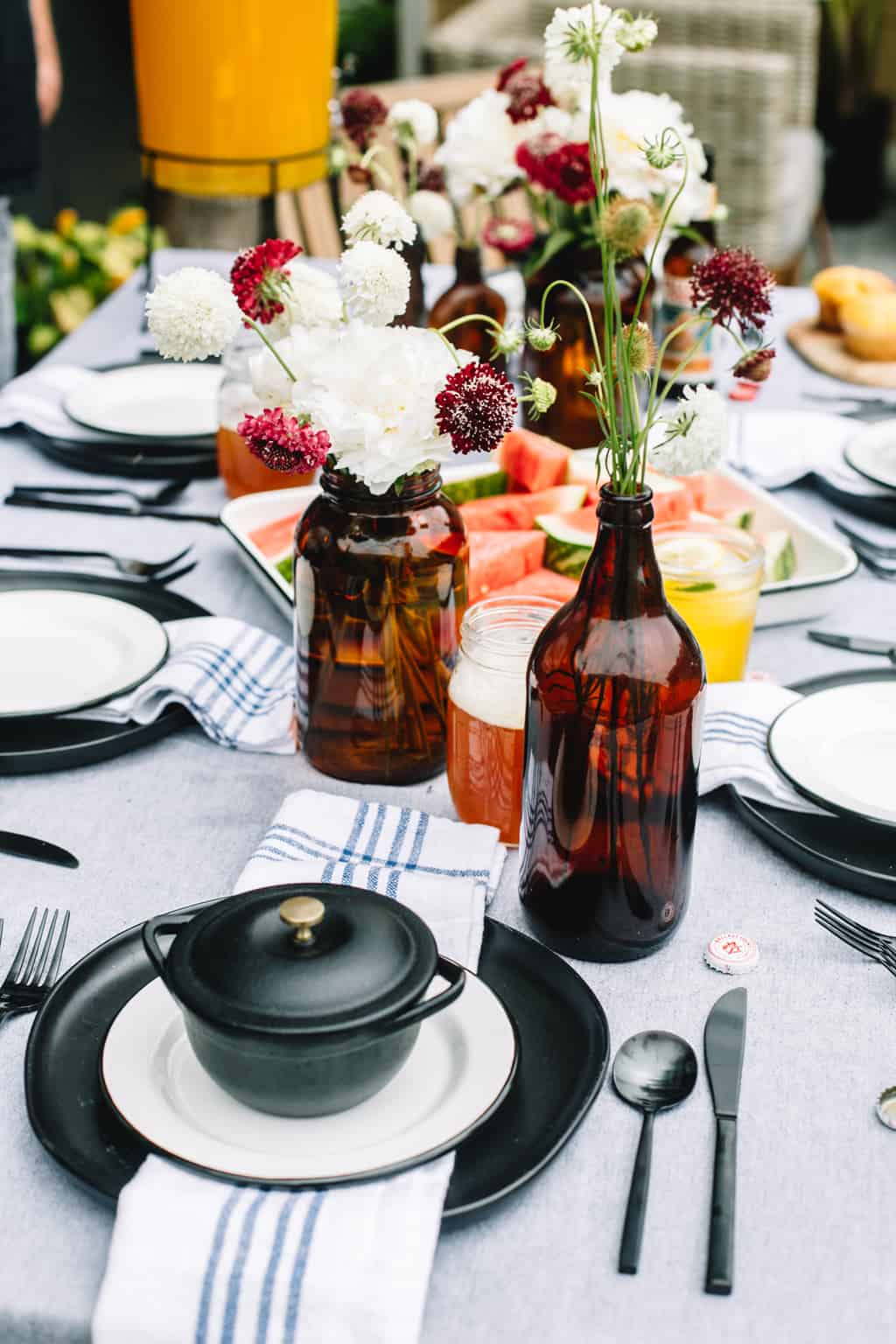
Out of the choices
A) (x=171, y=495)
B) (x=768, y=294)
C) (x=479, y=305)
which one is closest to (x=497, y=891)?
(x=768, y=294)

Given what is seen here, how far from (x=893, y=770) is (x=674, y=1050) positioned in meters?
0.35

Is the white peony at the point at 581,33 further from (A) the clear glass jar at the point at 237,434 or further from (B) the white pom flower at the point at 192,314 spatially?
(A) the clear glass jar at the point at 237,434

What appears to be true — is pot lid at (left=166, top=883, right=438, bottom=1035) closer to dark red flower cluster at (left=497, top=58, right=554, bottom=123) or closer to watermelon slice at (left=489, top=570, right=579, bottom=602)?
watermelon slice at (left=489, top=570, right=579, bottom=602)

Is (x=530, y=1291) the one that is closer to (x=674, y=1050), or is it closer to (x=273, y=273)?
(x=674, y=1050)

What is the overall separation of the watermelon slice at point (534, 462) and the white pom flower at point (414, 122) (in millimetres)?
460

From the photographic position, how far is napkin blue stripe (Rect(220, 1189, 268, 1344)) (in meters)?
0.64

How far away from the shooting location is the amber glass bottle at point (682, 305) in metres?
1.81

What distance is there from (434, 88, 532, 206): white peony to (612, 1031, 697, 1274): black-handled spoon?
117 centimetres

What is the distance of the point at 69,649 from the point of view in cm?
125

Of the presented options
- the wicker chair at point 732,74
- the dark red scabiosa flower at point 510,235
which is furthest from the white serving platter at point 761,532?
the wicker chair at point 732,74

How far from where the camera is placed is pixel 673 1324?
2.16ft

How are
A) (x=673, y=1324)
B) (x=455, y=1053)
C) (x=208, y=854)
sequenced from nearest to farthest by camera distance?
(x=673, y=1324) → (x=455, y=1053) → (x=208, y=854)

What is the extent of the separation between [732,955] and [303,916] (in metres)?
0.34

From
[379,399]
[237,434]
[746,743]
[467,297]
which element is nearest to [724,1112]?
[746,743]
